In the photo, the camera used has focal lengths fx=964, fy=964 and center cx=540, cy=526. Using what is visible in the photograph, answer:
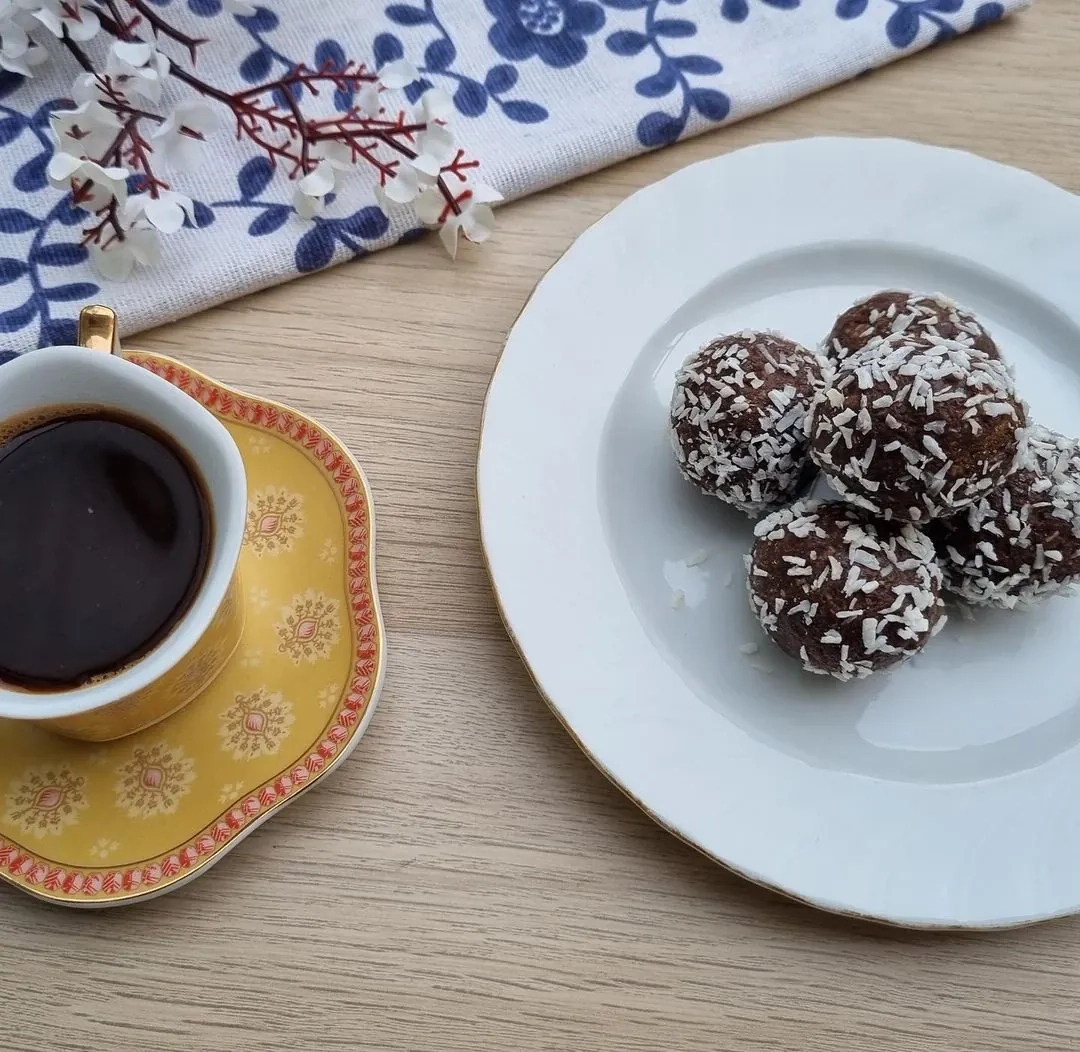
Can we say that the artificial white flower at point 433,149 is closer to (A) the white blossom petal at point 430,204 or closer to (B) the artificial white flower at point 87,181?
(A) the white blossom petal at point 430,204

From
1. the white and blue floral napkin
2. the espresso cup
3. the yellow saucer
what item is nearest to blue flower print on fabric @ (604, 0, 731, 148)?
the white and blue floral napkin

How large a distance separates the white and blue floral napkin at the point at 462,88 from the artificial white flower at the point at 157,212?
0.20 ft

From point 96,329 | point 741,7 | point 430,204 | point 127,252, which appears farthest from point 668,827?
point 741,7

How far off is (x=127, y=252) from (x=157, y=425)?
414 mm

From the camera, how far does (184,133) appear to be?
118 cm

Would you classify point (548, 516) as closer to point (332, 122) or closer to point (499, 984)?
point (499, 984)

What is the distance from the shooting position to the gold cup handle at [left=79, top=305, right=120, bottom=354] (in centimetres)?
86

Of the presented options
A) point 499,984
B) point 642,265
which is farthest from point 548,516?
point 499,984

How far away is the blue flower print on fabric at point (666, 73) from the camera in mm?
1269

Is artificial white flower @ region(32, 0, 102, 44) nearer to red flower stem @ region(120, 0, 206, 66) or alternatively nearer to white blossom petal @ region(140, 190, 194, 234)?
red flower stem @ region(120, 0, 206, 66)

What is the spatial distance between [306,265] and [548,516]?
0.47 meters

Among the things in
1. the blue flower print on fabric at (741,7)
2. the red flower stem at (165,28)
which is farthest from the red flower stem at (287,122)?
the blue flower print on fabric at (741,7)

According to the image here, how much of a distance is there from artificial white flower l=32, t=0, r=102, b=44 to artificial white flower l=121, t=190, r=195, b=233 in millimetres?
242

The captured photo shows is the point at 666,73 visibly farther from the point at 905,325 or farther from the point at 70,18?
the point at 70,18
